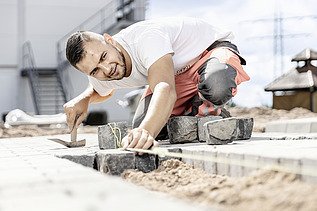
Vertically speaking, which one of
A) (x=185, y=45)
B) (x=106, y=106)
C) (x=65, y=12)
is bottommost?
(x=106, y=106)

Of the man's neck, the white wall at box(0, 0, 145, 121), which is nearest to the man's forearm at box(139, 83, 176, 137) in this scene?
the man's neck

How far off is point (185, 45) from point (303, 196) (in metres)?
2.88

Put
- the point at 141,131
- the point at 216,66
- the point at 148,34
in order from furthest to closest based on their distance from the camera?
the point at 216,66 → the point at 148,34 → the point at 141,131

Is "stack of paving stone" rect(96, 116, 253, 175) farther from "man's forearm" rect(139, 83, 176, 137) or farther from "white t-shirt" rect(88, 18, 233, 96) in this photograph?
"white t-shirt" rect(88, 18, 233, 96)

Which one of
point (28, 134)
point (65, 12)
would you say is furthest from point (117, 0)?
point (28, 134)

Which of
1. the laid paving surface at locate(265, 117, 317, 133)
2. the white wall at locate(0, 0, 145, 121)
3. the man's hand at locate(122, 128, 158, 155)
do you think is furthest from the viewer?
the white wall at locate(0, 0, 145, 121)

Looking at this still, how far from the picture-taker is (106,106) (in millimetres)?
19641

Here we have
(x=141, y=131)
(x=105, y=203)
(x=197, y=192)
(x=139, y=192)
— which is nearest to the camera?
(x=105, y=203)

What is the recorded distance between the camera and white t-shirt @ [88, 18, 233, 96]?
169 inches

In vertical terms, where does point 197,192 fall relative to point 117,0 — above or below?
below

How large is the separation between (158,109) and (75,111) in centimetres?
157

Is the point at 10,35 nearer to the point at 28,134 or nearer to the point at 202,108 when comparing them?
the point at 28,134

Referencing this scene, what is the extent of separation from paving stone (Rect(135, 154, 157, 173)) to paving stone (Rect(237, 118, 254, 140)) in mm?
1025

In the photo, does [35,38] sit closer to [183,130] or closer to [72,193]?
[183,130]
